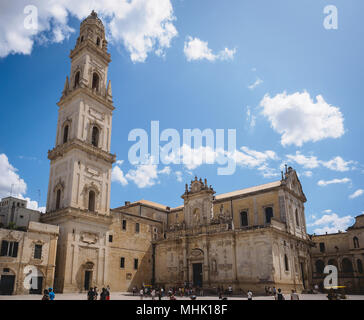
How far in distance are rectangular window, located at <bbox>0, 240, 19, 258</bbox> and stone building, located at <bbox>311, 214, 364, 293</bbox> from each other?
3957 cm

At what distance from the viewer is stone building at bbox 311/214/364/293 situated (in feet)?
151

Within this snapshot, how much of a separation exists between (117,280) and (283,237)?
19.7 meters

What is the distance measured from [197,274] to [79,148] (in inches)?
791

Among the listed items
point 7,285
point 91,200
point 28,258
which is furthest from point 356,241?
point 7,285

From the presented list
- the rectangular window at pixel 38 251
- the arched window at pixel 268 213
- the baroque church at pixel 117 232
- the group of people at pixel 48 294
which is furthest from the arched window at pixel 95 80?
the group of people at pixel 48 294

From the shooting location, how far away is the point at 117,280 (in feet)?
123

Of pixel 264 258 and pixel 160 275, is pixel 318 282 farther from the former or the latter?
pixel 160 275

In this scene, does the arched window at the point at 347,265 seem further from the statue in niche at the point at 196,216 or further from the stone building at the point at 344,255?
the statue in niche at the point at 196,216

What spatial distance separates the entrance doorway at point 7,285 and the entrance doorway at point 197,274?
19944 millimetres

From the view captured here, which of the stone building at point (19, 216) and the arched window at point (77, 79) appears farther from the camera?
the arched window at point (77, 79)

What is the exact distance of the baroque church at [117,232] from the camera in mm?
30969

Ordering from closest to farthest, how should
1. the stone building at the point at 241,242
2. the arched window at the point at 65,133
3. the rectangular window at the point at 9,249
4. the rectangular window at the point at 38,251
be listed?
the rectangular window at the point at 9,249 → the rectangular window at the point at 38,251 → the stone building at the point at 241,242 → the arched window at the point at 65,133
